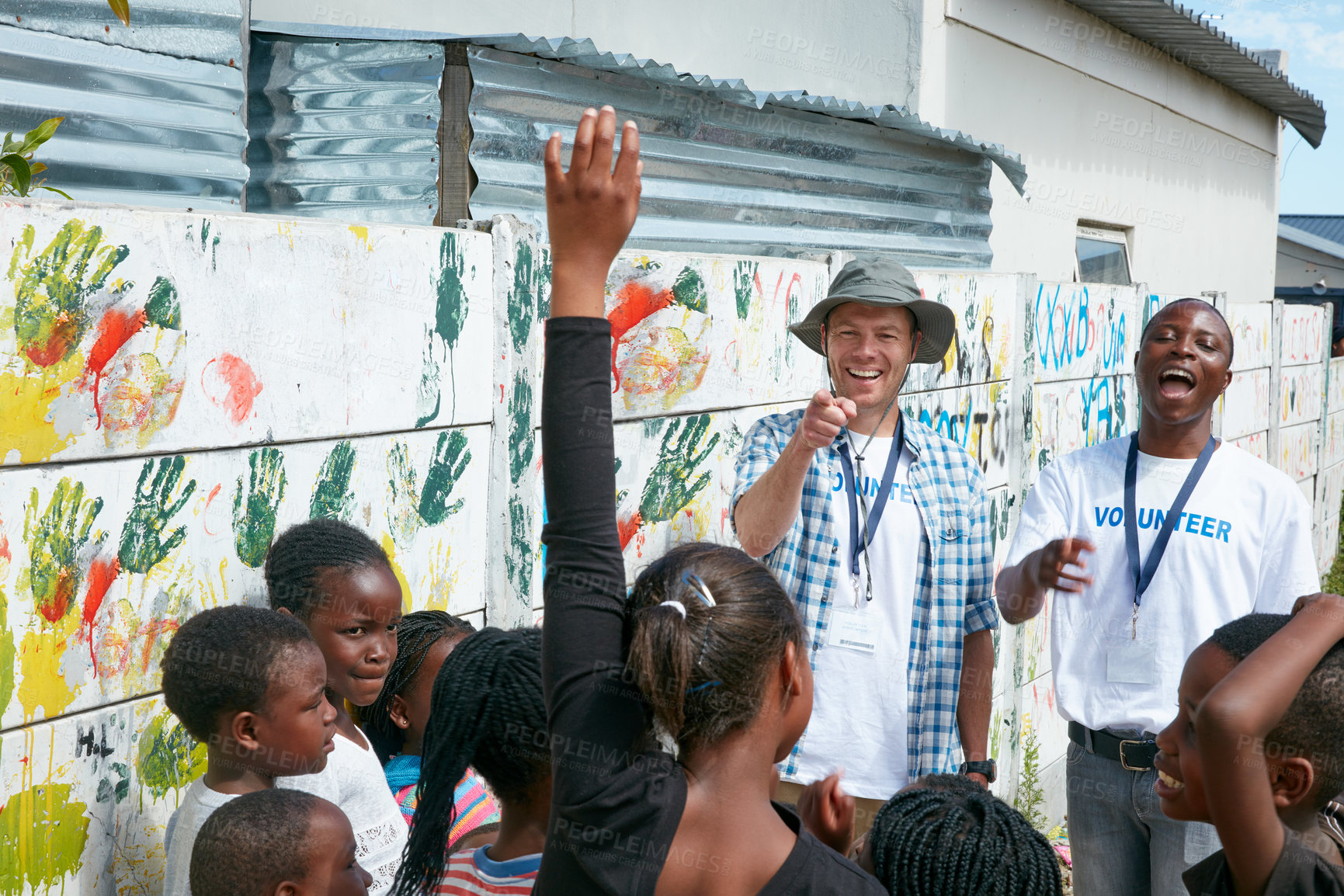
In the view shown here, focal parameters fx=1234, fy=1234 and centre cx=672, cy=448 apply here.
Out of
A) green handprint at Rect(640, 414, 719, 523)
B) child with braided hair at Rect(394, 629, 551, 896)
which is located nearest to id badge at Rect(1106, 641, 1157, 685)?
green handprint at Rect(640, 414, 719, 523)

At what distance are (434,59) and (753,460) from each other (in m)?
1.91

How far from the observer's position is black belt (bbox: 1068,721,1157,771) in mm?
2969

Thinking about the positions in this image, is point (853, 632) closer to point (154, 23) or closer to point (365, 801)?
point (365, 801)

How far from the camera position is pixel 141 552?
231 cm

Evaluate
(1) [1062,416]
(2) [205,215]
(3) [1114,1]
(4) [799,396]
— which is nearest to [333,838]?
(2) [205,215]

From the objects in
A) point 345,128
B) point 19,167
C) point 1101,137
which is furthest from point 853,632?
point 1101,137

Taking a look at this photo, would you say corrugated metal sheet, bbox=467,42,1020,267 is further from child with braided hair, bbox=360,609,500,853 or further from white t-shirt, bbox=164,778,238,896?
white t-shirt, bbox=164,778,238,896

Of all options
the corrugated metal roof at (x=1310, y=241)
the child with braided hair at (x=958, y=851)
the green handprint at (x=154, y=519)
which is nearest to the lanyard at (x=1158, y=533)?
the child with braided hair at (x=958, y=851)

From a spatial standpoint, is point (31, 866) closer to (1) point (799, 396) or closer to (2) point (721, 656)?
(2) point (721, 656)

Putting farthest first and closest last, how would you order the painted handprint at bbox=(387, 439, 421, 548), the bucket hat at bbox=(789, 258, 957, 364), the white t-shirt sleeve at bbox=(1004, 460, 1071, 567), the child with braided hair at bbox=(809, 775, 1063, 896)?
the white t-shirt sleeve at bbox=(1004, 460, 1071, 567), the bucket hat at bbox=(789, 258, 957, 364), the painted handprint at bbox=(387, 439, 421, 548), the child with braided hair at bbox=(809, 775, 1063, 896)

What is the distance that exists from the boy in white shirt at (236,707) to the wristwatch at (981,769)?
61.4 inches

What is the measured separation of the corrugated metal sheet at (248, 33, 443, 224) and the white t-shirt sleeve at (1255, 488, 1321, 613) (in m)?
2.68

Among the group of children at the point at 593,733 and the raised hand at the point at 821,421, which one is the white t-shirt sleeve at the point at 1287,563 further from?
the raised hand at the point at 821,421

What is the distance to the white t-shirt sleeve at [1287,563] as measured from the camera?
9.87ft
